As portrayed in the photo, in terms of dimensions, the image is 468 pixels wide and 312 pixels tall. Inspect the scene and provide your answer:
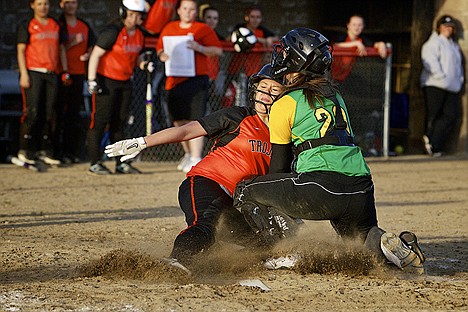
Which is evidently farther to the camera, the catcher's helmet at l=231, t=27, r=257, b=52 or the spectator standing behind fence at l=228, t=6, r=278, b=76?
the spectator standing behind fence at l=228, t=6, r=278, b=76

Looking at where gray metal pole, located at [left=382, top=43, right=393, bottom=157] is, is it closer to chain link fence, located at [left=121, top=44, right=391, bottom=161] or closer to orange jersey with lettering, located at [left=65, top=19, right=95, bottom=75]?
chain link fence, located at [left=121, top=44, right=391, bottom=161]

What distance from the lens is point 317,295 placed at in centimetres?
488

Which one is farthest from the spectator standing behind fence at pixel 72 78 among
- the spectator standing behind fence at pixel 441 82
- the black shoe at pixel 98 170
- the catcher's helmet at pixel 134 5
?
the spectator standing behind fence at pixel 441 82

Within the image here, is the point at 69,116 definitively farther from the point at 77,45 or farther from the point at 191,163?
the point at 191,163

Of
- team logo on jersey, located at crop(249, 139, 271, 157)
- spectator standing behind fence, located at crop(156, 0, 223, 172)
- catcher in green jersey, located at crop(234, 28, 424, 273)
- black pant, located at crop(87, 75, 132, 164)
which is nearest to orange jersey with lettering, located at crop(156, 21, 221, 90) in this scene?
spectator standing behind fence, located at crop(156, 0, 223, 172)

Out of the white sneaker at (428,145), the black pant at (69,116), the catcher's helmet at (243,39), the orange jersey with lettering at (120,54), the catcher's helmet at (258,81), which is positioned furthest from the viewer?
the white sneaker at (428,145)

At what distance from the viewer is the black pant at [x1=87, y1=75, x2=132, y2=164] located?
425 inches

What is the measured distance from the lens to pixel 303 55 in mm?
5336

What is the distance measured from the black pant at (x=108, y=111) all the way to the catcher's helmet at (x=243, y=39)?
5.78ft

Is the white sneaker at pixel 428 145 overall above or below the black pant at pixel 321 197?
below

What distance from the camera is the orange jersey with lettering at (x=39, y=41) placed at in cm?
1110

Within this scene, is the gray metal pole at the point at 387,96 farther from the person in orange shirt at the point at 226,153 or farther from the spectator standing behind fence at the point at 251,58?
the person in orange shirt at the point at 226,153

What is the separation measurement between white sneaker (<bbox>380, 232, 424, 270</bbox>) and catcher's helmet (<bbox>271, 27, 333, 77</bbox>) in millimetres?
1083

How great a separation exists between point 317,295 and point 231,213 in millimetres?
1003
